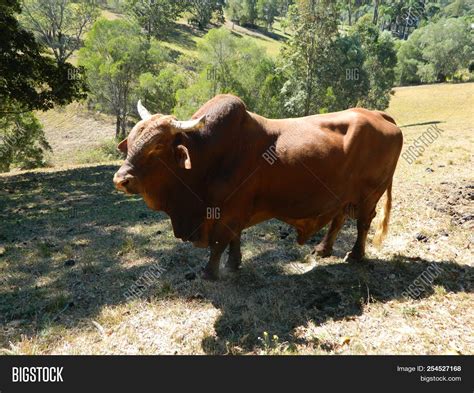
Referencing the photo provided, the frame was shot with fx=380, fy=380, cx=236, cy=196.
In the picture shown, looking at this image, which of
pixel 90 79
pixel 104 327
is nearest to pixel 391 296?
pixel 104 327

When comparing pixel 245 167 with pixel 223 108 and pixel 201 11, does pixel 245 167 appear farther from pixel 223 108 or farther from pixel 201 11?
pixel 201 11

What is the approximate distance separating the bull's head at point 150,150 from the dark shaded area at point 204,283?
187cm

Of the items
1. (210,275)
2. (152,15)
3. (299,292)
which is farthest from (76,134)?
(152,15)

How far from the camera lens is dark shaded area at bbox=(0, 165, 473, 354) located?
502cm

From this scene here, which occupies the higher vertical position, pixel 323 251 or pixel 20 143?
pixel 323 251

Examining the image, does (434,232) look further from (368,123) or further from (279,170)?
(279,170)

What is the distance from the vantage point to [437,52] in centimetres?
6775

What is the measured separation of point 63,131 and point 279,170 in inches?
1761

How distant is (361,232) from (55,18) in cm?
3766

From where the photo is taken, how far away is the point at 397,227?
7676 millimetres

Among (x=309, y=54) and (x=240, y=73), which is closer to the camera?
(x=309, y=54)

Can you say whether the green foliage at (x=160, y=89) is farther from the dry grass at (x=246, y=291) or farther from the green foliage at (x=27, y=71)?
the dry grass at (x=246, y=291)

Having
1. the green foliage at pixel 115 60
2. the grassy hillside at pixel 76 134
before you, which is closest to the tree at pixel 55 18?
the green foliage at pixel 115 60

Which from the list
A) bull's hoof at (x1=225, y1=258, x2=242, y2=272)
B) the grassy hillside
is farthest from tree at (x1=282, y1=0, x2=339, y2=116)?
bull's hoof at (x1=225, y1=258, x2=242, y2=272)
